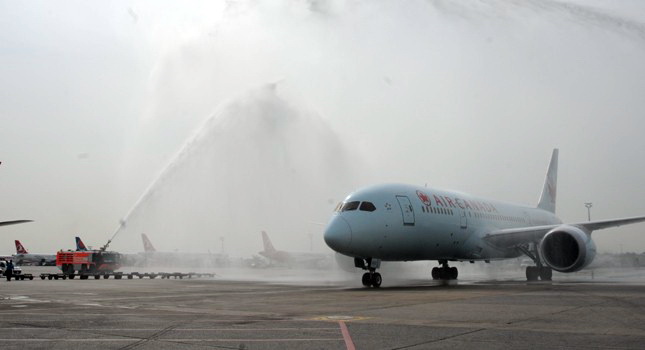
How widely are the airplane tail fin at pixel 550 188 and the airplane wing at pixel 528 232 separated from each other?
48.5 ft

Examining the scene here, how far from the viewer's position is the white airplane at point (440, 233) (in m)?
26.9

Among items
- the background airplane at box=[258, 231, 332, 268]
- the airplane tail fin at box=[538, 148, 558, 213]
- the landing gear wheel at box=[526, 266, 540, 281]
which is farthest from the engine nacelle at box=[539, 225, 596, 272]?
the background airplane at box=[258, 231, 332, 268]

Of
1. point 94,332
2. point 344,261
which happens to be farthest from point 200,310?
point 344,261

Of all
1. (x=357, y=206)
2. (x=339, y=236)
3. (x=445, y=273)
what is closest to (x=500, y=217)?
(x=445, y=273)

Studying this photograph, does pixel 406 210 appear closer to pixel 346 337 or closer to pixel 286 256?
pixel 346 337

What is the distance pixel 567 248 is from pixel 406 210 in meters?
9.20

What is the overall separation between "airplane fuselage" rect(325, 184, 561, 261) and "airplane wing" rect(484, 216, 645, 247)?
1.91ft

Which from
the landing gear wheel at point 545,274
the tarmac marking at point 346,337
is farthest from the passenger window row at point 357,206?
the tarmac marking at point 346,337

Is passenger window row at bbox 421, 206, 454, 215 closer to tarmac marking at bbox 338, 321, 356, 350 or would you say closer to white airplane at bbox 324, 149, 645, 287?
white airplane at bbox 324, 149, 645, 287

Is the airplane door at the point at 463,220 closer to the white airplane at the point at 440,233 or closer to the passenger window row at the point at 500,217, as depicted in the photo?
the white airplane at the point at 440,233

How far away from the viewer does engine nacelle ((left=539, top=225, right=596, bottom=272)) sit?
3048cm

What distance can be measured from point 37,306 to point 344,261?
2149cm

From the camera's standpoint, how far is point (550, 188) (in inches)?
1978

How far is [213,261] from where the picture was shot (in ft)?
376
